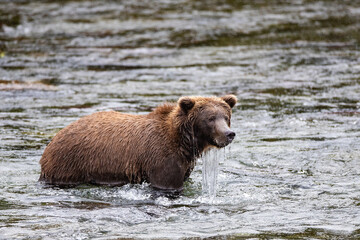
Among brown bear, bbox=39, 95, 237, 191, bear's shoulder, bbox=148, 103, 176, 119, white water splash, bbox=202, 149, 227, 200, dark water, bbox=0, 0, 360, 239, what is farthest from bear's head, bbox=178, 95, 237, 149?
dark water, bbox=0, 0, 360, 239

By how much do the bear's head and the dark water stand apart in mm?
719

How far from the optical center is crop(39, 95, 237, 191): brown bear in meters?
8.02

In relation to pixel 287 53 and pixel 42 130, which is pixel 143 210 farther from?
pixel 287 53

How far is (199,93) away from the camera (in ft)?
45.8

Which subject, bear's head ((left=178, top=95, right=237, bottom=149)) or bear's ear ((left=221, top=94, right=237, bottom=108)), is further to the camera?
bear's ear ((left=221, top=94, right=237, bottom=108))

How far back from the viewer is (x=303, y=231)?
22.3ft

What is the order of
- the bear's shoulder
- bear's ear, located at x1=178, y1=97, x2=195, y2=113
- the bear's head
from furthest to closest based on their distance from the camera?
the bear's shoulder → bear's ear, located at x1=178, y1=97, x2=195, y2=113 → the bear's head

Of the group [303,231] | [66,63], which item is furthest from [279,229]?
[66,63]

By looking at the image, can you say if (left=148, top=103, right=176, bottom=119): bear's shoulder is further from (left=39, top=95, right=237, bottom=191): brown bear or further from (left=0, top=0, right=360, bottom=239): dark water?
(left=0, top=0, right=360, bottom=239): dark water

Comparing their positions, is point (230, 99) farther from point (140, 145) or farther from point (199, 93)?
point (199, 93)

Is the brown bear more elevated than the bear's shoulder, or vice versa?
the bear's shoulder

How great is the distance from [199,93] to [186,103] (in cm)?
602

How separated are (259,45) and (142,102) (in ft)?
21.6

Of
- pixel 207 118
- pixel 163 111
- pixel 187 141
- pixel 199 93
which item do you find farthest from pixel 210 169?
pixel 199 93
